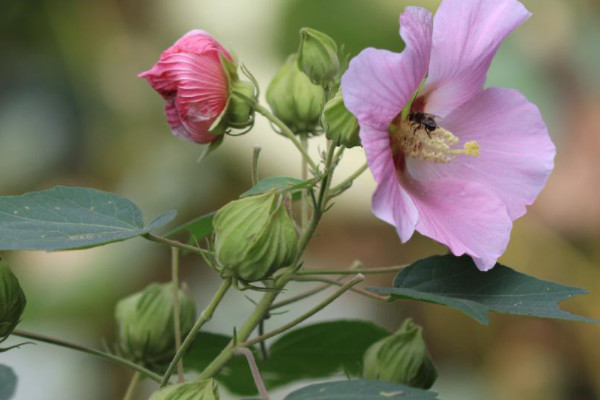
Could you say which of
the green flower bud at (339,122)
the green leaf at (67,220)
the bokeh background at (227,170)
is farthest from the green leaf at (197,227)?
the bokeh background at (227,170)

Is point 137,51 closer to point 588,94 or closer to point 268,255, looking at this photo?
point 588,94

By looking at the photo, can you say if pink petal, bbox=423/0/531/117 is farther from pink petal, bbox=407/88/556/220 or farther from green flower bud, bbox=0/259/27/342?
green flower bud, bbox=0/259/27/342

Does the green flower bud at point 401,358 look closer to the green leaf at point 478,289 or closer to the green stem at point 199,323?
the green leaf at point 478,289

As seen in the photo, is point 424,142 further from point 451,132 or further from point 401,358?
point 401,358

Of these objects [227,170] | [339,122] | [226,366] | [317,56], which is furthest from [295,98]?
[227,170]

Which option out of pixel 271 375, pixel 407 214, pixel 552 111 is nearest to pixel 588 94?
pixel 552 111

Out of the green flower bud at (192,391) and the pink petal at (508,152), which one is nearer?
the green flower bud at (192,391)
